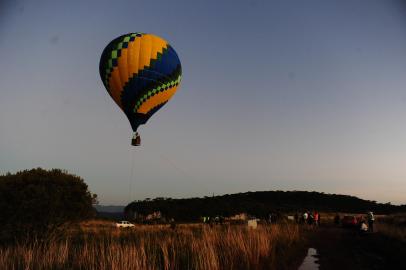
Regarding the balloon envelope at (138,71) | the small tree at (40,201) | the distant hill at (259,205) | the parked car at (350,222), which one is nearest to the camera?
the small tree at (40,201)

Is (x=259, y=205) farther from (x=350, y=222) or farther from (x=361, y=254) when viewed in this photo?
(x=361, y=254)

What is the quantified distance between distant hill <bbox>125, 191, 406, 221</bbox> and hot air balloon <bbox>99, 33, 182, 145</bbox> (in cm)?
5576

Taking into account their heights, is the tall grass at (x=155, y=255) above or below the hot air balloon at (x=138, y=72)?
below

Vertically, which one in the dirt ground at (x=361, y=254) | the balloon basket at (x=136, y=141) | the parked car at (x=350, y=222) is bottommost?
the dirt ground at (x=361, y=254)

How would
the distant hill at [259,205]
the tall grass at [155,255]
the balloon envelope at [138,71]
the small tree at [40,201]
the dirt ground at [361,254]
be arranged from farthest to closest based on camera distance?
1. the distant hill at [259,205]
2. the balloon envelope at [138,71]
3. the small tree at [40,201]
4. the dirt ground at [361,254]
5. the tall grass at [155,255]

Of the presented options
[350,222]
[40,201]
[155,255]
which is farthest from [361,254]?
[350,222]

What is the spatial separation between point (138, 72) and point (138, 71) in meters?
0.06

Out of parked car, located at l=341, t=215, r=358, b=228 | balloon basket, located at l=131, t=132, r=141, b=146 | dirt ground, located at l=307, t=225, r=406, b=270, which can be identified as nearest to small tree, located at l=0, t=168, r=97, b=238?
balloon basket, located at l=131, t=132, r=141, b=146

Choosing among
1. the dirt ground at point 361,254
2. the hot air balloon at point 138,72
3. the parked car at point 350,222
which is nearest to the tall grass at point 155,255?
the dirt ground at point 361,254

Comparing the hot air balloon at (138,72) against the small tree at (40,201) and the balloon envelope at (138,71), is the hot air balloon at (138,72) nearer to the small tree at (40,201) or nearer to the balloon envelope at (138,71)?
the balloon envelope at (138,71)

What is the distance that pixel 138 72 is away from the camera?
24.6m

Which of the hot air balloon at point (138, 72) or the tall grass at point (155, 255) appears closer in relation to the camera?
the tall grass at point (155, 255)

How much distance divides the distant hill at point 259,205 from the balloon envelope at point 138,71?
184 ft

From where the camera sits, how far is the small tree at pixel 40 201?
23.2m
